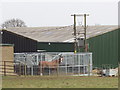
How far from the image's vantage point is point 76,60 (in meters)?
42.0

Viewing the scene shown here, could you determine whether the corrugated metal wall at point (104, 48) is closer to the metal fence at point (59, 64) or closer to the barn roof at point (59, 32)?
the barn roof at point (59, 32)

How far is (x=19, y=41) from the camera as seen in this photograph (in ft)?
204

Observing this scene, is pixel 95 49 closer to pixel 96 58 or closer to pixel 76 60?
pixel 96 58

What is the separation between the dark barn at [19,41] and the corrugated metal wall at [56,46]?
1051 mm

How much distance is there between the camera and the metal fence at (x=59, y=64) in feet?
124

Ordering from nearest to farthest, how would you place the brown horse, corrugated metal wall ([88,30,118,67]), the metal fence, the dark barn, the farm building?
1. the brown horse
2. the metal fence
3. corrugated metal wall ([88,30,118,67])
4. the farm building
5. the dark barn

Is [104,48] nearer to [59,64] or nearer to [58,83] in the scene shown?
[59,64]

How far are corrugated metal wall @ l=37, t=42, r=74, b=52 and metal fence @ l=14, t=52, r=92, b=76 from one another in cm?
1150

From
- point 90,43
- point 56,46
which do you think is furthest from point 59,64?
point 56,46

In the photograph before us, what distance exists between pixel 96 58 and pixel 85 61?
1292cm

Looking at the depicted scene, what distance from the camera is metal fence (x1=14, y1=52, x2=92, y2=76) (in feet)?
124

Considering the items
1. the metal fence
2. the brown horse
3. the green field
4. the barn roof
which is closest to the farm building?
the barn roof

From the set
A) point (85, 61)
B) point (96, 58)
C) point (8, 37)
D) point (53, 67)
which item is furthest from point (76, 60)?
point (8, 37)

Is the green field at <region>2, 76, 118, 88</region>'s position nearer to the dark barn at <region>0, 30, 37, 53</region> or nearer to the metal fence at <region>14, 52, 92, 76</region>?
the metal fence at <region>14, 52, 92, 76</region>
